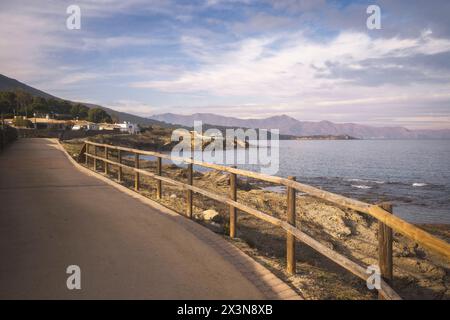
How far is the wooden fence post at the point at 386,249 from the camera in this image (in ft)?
13.1

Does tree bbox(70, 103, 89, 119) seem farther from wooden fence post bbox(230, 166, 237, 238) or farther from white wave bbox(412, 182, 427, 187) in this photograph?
wooden fence post bbox(230, 166, 237, 238)

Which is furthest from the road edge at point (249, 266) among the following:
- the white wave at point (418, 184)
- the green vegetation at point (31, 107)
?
the green vegetation at point (31, 107)

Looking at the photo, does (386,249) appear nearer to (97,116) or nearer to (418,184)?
(418,184)

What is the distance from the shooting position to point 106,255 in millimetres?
5746

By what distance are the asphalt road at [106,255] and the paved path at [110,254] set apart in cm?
1

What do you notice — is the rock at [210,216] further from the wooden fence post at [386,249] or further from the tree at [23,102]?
the tree at [23,102]

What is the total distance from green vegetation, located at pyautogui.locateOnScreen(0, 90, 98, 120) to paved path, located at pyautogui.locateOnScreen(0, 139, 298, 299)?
122 metres

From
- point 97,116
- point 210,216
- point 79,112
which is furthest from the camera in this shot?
point 79,112

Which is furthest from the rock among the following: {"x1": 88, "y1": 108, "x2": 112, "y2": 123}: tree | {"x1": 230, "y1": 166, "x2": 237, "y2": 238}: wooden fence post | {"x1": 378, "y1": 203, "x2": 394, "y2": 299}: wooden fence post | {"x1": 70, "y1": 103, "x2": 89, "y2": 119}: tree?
{"x1": 70, "y1": 103, "x2": 89, "y2": 119}: tree

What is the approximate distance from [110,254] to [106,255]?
68 millimetres

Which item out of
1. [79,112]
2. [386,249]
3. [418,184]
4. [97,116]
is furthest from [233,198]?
[79,112]

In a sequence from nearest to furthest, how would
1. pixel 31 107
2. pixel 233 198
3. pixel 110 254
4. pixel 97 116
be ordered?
1. pixel 110 254
2. pixel 233 198
3. pixel 31 107
4. pixel 97 116

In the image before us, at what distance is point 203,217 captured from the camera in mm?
9656
